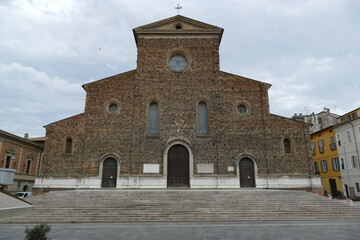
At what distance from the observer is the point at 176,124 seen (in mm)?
20000

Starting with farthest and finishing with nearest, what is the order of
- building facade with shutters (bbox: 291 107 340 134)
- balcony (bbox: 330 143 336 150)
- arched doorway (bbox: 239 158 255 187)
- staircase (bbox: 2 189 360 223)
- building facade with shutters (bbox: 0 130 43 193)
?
building facade with shutters (bbox: 291 107 340 134)
balcony (bbox: 330 143 336 150)
building facade with shutters (bbox: 0 130 43 193)
arched doorway (bbox: 239 158 255 187)
staircase (bbox: 2 189 360 223)

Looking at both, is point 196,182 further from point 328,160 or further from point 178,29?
point 328,160

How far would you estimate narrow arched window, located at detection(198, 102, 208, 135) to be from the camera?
20219 millimetres

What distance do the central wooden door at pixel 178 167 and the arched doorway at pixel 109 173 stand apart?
3925 mm

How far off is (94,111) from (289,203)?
14757 mm

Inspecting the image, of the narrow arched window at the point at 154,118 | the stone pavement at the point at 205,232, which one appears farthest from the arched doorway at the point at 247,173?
the stone pavement at the point at 205,232

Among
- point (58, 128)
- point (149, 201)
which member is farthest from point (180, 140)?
point (58, 128)

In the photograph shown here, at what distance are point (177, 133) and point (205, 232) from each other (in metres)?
10.8

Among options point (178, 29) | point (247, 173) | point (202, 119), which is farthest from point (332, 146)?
point (178, 29)

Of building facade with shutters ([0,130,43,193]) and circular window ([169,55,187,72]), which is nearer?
circular window ([169,55,187,72])

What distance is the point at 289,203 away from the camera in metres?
14.5

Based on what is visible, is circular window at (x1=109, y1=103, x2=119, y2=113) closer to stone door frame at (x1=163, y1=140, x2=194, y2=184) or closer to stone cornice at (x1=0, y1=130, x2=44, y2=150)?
stone door frame at (x1=163, y1=140, x2=194, y2=184)

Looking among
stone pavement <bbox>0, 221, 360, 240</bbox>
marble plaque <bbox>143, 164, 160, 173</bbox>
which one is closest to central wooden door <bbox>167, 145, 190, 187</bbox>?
marble plaque <bbox>143, 164, 160, 173</bbox>

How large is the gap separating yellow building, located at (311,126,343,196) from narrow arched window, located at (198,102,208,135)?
1589 centimetres
